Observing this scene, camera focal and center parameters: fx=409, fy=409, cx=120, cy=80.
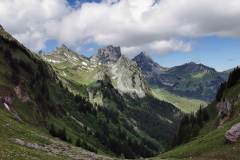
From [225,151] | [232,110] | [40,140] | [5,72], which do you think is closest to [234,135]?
[225,151]

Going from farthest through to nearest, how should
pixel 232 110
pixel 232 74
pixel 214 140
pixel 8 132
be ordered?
1. pixel 232 74
2. pixel 232 110
3. pixel 214 140
4. pixel 8 132

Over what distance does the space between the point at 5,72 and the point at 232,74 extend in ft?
324

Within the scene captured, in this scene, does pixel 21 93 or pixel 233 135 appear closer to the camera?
pixel 233 135

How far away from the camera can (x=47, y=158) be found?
49.7m

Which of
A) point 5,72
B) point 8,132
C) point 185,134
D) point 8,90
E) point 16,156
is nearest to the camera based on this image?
point 16,156

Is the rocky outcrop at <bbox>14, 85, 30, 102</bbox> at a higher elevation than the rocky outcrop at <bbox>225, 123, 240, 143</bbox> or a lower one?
higher

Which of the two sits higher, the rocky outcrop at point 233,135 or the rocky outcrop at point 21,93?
the rocky outcrop at point 21,93

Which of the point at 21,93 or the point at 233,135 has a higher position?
the point at 21,93

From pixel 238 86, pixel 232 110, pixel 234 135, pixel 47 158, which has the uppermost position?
pixel 238 86

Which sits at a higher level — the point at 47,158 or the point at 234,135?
the point at 234,135

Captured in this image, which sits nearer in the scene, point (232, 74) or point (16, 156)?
point (16, 156)

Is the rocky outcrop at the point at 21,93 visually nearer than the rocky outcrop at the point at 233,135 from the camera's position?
No

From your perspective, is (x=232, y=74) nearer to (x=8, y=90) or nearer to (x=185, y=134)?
(x=185, y=134)

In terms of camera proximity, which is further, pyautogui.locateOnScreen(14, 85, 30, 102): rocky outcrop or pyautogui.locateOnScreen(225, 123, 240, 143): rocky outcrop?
pyautogui.locateOnScreen(14, 85, 30, 102): rocky outcrop
